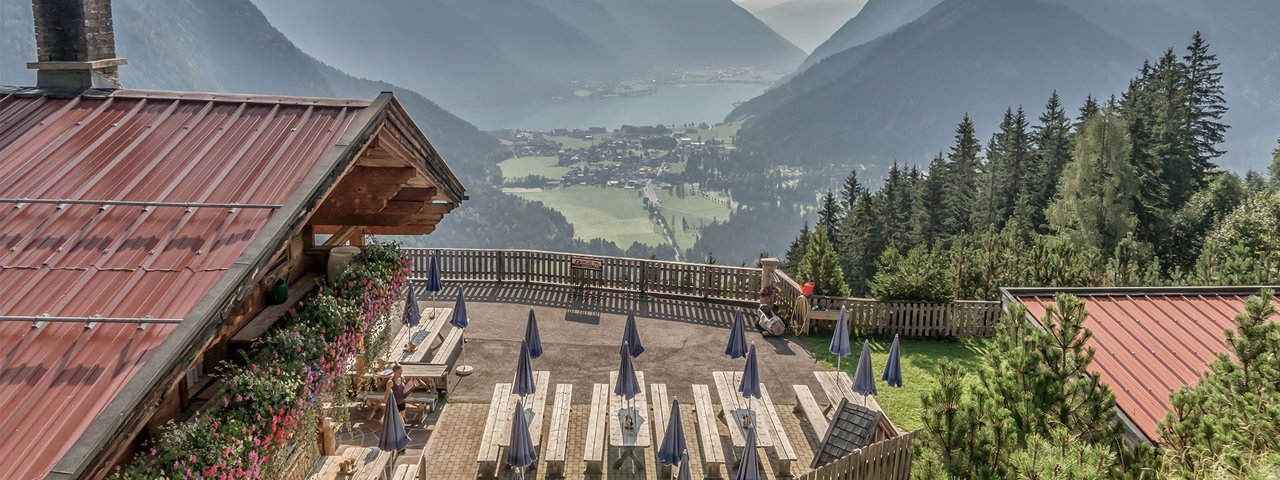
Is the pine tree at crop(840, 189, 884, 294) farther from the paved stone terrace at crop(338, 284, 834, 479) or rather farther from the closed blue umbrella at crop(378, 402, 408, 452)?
the closed blue umbrella at crop(378, 402, 408, 452)

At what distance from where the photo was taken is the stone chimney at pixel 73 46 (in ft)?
26.2

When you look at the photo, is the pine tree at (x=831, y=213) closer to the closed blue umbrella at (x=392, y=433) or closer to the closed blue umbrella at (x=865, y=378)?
the closed blue umbrella at (x=865, y=378)

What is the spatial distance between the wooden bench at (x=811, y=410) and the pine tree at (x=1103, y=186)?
28191mm

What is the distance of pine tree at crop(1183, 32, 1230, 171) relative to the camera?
4584 centimetres

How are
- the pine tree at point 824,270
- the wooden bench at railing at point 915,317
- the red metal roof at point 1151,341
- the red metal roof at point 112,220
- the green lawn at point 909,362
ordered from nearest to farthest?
1. the red metal roof at point 112,220
2. the red metal roof at point 1151,341
3. the green lawn at point 909,362
4. the wooden bench at railing at point 915,317
5. the pine tree at point 824,270

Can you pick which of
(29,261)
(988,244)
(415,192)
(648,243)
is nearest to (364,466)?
(415,192)

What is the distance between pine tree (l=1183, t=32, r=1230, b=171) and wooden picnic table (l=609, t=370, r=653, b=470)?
4605 centimetres

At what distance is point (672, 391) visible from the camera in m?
14.2

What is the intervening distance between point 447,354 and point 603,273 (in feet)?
20.3

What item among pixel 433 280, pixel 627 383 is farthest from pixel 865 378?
pixel 433 280

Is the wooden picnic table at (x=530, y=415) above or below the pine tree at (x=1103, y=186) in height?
below

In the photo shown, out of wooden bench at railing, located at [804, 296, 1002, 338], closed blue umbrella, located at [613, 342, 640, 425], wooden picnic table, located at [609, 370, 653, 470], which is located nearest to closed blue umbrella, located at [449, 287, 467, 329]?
wooden picnic table, located at [609, 370, 653, 470]

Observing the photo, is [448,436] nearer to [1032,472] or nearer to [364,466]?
[364,466]

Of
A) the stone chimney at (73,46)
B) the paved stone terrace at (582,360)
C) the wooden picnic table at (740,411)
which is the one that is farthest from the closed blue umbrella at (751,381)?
the stone chimney at (73,46)
